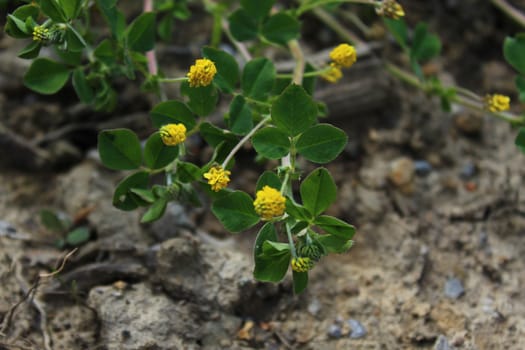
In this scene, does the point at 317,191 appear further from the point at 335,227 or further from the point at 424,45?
the point at 424,45

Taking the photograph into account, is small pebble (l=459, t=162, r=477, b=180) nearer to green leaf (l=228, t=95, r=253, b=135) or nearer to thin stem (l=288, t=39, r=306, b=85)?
thin stem (l=288, t=39, r=306, b=85)

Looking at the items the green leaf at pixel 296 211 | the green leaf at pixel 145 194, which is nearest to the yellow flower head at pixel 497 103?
the green leaf at pixel 296 211

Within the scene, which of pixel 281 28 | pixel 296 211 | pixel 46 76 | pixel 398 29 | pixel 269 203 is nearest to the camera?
pixel 269 203

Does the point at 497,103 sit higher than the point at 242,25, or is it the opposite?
the point at 242,25

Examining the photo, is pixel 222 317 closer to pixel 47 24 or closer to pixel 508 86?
pixel 47 24

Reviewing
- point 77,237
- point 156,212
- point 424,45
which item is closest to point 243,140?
point 156,212

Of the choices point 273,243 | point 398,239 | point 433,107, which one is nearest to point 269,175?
point 273,243

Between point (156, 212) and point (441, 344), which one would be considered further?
point (441, 344)

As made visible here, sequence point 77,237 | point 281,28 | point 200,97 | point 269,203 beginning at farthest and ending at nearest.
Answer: point 77,237 → point 281,28 → point 200,97 → point 269,203
